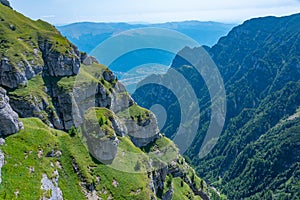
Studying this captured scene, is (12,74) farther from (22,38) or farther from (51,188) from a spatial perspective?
(51,188)

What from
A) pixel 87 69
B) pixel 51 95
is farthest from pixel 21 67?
pixel 87 69

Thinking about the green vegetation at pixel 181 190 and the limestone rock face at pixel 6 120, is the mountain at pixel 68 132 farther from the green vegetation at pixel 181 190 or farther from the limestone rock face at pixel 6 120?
the green vegetation at pixel 181 190

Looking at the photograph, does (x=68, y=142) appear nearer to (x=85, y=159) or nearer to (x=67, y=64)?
(x=85, y=159)

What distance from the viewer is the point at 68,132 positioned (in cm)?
13338

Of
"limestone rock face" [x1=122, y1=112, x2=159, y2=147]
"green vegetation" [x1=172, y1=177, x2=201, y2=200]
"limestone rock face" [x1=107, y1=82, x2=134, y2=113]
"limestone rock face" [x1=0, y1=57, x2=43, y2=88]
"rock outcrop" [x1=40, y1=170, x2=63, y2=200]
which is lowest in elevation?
"green vegetation" [x1=172, y1=177, x2=201, y2=200]

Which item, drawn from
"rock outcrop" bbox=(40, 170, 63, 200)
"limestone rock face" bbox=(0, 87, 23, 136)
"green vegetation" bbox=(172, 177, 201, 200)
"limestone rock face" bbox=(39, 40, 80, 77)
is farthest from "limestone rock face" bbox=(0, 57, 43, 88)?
"green vegetation" bbox=(172, 177, 201, 200)

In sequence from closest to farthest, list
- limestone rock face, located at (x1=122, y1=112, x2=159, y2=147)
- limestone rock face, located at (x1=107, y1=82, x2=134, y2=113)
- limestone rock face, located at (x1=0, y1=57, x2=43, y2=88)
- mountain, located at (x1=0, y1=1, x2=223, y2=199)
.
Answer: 1. mountain, located at (x1=0, y1=1, x2=223, y2=199)
2. limestone rock face, located at (x1=0, y1=57, x2=43, y2=88)
3. limestone rock face, located at (x1=122, y1=112, x2=159, y2=147)
4. limestone rock face, located at (x1=107, y1=82, x2=134, y2=113)

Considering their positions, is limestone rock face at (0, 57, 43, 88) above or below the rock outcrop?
above

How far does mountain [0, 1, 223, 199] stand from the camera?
329 ft

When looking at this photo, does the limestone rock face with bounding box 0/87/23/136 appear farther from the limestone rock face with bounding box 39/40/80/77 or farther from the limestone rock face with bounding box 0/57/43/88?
the limestone rock face with bounding box 39/40/80/77

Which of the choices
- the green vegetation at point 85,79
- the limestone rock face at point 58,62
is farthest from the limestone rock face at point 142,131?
the limestone rock face at point 58,62

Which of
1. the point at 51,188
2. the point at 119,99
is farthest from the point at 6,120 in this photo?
the point at 119,99

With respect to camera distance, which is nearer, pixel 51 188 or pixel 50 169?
pixel 51 188

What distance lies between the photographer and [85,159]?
383 feet
